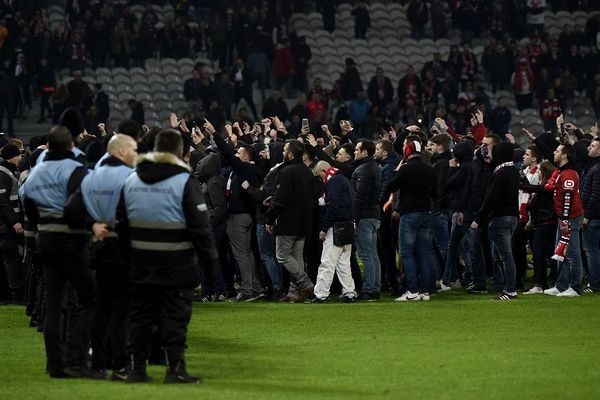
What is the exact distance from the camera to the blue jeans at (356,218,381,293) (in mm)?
17266

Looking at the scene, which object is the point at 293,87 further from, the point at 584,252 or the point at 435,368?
the point at 435,368

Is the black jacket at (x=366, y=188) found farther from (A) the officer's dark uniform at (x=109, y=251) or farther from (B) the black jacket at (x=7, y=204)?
(A) the officer's dark uniform at (x=109, y=251)

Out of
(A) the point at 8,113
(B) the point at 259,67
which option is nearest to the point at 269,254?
(A) the point at 8,113

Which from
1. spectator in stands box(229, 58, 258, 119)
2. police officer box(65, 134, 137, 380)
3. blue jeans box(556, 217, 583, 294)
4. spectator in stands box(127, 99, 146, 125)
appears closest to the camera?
police officer box(65, 134, 137, 380)

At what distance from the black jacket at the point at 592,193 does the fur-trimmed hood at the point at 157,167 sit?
8415 mm

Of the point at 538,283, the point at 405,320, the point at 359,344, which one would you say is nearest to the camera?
the point at 359,344

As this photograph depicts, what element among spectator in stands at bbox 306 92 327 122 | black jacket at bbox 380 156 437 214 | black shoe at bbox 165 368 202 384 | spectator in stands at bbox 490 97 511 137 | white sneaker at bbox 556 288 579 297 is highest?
black jacket at bbox 380 156 437 214

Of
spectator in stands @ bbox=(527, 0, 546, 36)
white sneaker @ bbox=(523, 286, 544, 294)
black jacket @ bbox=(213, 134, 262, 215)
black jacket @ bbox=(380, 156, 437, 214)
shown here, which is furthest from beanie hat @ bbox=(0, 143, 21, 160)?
spectator in stands @ bbox=(527, 0, 546, 36)

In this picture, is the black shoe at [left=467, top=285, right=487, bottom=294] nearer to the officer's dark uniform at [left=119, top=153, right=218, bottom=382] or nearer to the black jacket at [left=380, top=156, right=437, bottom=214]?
the black jacket at [left=380, top=156, right=437, bottom=214]

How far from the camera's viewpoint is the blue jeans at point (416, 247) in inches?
667

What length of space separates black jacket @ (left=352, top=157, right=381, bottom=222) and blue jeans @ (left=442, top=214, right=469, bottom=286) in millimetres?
1269

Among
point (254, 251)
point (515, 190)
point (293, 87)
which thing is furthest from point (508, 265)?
point (293, 87)

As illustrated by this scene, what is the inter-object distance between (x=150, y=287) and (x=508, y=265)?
7.48m

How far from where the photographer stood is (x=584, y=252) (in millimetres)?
18469
